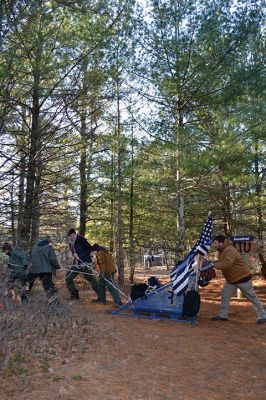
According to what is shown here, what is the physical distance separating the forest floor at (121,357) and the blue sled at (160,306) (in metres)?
0.30

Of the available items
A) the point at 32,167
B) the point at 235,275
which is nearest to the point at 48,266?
the point at 32,167

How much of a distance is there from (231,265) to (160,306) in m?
1.78

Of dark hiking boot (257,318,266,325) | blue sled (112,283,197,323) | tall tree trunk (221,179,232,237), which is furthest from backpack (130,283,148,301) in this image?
tall tree trunk (221,179,232,237)

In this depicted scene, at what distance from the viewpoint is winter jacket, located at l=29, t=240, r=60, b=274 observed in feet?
30.7

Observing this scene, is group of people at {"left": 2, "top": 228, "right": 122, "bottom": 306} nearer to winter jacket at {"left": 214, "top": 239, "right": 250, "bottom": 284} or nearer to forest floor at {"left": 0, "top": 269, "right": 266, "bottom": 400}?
forest floor at {"left": 0, "top": 269, "right": 266, "bottom": 400}

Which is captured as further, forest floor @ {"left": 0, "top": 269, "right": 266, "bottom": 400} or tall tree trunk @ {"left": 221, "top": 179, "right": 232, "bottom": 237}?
tall tree trunk @ {"left": 221, "top": 179, "right": 232, "bottom": 237}

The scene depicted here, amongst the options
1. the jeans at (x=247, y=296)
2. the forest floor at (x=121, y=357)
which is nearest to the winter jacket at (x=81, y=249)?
the forest floor at (x=121, y=357)

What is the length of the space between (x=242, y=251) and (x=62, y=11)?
21.6ft

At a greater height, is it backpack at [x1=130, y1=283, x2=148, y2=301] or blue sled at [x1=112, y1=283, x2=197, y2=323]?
backpack at [x1=130, y1=283, x2=148, y2=301]

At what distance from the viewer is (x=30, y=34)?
7.94 meters

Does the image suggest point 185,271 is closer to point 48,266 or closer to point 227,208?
point 48,266

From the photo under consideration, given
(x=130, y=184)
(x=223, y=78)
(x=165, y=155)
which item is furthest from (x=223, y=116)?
(x=130, y=184)

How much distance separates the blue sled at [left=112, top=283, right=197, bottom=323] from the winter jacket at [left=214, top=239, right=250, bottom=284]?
1087mm

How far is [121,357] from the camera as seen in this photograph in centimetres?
587
